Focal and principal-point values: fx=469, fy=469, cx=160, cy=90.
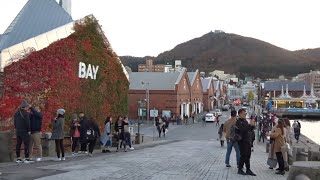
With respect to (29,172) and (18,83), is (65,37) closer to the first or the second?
(18,83)

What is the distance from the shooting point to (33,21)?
2492 centimetres

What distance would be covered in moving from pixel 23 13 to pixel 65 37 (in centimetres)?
260

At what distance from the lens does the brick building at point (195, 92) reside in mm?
81062

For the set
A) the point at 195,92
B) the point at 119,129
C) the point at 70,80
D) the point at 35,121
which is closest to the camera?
the point at 35,121

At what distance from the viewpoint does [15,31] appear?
76.9 feet

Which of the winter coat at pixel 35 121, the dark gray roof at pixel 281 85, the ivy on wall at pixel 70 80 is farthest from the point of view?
the dark gray roof at pixel 281 85

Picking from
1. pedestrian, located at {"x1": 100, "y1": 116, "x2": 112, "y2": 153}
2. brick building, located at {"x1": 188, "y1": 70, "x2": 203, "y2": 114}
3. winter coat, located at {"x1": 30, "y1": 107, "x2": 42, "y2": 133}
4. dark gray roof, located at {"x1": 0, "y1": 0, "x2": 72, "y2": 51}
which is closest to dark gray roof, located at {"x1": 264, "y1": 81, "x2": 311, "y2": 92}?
brick building, located at {"x1": 188, "y1": 70, "x2": 203, "y2": 114}

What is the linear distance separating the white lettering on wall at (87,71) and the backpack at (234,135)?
13.8 m

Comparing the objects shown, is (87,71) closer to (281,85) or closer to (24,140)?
(24,140)

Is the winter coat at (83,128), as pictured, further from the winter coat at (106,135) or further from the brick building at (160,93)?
the brick building at (160,93)

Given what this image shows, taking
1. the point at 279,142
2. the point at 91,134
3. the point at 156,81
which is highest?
the point at 156,81

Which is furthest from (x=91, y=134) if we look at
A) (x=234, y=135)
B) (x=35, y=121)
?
(x=234, y=135)

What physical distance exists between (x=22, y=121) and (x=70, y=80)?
10058 mm

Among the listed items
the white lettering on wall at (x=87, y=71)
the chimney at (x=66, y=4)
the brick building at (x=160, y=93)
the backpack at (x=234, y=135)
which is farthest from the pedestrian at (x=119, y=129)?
the brick building at (x=160, y=93)
